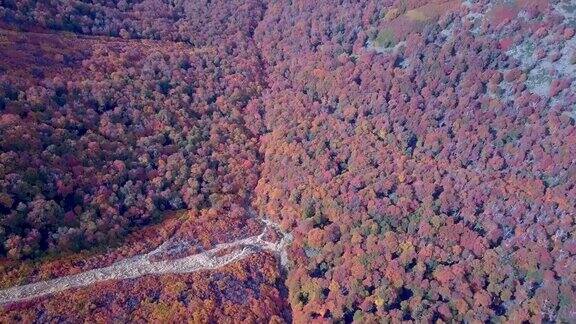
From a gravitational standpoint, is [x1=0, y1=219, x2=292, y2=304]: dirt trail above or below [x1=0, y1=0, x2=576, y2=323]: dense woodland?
below

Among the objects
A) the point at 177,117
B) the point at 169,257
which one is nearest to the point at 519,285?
the point at 169,257

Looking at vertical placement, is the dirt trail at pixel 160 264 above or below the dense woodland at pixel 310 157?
below

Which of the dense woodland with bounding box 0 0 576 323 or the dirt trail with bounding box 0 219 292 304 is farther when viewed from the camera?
the dense woodland with bounding box 0 0 576 323

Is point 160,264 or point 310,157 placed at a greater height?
point 310,157

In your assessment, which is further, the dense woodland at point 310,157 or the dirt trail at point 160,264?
→ the dense woodland at point 310,157
